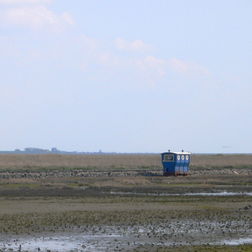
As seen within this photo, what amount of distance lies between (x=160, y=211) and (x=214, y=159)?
103753mm

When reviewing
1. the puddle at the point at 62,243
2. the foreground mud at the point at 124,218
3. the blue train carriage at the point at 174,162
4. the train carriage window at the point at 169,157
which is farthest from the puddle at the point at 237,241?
the train carriage window at the point at 169,157

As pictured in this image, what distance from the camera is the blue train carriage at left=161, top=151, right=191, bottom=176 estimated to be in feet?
271

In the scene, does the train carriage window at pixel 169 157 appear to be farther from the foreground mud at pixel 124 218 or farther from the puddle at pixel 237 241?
the puddle at pixel 237 241

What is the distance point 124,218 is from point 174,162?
45.3 m

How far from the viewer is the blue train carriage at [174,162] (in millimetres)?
82562

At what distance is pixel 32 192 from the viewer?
2199 inches

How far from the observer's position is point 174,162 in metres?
82.6

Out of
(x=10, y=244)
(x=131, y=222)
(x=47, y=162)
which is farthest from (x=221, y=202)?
(x=47, y=162)

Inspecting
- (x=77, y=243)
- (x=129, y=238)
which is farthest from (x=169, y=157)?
(x=77, y=243)

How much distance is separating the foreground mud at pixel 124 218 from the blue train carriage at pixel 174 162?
18.8 metres

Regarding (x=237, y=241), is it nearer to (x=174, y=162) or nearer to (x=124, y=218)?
(x=124, y=218)

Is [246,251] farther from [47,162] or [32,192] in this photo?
[47,162]

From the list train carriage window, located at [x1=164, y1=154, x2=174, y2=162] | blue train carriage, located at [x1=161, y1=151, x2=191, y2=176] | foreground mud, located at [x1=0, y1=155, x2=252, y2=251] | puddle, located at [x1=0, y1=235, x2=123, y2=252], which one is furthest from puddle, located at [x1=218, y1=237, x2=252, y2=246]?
train carriage window, located at [x1=164, y1=154, x2=174, y2=162]

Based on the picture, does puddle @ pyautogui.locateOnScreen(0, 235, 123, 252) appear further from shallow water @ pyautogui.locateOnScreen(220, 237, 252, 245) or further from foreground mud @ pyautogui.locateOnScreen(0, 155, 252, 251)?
shallow water @ pyautogui.locateOnScreen(220, 237, 252, 245)
